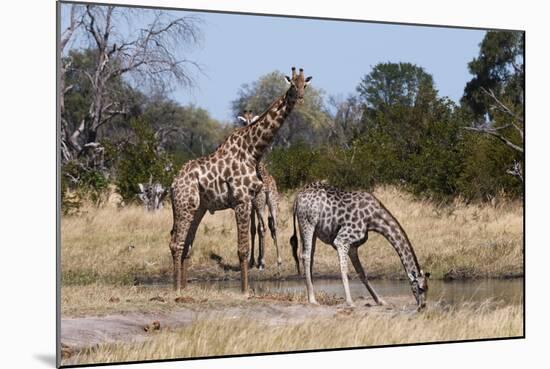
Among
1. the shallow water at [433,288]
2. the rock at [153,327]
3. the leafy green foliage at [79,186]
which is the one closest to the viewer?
the rock at [153,327]

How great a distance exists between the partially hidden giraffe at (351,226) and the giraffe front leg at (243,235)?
23.3 inches

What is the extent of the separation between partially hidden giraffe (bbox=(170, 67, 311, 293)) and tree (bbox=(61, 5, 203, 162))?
856 mm

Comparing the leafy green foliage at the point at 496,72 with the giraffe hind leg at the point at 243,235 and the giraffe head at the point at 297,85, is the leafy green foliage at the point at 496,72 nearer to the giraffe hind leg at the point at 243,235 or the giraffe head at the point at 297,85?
the giraffe head at the point at 297,85

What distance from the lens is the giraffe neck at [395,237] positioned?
12.9 m

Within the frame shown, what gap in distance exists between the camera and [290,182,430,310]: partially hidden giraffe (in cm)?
1288

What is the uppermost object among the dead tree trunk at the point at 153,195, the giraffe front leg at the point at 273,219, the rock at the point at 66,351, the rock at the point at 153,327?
the dead tree trunk at the point at 153,195

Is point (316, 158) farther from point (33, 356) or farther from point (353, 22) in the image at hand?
point (33, 356)

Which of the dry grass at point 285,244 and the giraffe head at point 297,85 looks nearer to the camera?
the dry grass at point 285,244

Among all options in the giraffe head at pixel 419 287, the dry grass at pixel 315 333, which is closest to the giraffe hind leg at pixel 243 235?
the dry grass at pixel 315 333

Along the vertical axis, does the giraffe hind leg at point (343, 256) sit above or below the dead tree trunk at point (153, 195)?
below

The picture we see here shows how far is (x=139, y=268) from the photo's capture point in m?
12.5

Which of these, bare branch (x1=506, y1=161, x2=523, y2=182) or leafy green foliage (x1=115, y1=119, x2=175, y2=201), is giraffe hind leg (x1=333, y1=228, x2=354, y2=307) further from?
bare branch (x1=506, y1=161, x2=523, y2=182)

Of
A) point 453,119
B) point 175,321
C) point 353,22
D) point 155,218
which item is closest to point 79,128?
point 155,218

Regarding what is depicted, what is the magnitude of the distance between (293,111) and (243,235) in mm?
1405
